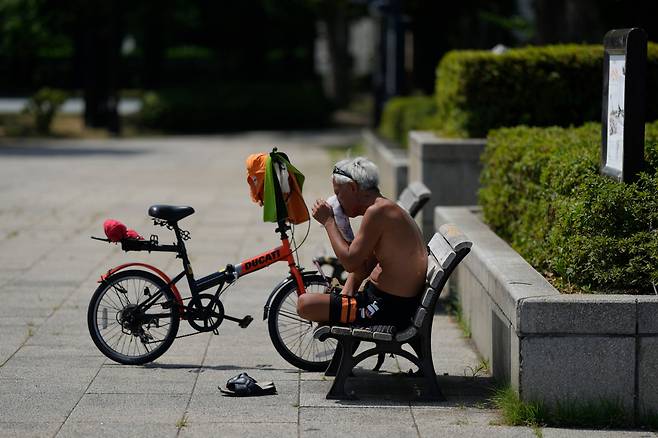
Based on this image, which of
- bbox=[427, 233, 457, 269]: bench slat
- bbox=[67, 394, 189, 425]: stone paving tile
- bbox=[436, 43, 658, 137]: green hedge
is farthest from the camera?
bbox=[436, 43, 658, 137]: green hedge

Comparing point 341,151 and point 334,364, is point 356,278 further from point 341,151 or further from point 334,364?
point 341,151

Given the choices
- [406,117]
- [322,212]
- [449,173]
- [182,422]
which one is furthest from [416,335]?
[406,117]

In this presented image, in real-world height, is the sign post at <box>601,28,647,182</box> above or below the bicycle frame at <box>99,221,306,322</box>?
above

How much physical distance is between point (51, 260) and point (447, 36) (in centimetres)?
2315

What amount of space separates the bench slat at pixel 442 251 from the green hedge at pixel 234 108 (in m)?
27.5

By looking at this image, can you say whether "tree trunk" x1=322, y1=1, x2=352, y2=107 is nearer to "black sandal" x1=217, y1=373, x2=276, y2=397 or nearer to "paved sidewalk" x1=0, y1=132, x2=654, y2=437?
"paved sidewalk" x1=0, y1=132, x2=654, y2=437

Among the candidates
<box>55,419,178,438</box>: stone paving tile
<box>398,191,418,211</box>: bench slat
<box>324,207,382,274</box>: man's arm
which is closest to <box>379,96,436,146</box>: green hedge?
<box>398,191,418,211</box>: bench slat

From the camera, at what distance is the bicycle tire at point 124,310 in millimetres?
7434

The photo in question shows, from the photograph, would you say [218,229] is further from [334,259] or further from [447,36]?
[447,36]

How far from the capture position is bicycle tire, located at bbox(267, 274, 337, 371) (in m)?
7.39

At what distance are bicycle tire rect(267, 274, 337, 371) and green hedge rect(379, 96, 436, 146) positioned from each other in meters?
7.53

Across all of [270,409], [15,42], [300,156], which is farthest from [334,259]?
[15,42]

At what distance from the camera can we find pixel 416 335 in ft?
22.0

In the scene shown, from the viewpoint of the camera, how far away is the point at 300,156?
25.4 meters
